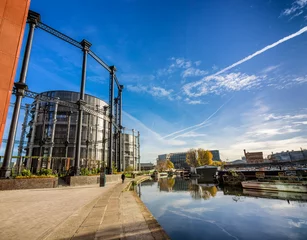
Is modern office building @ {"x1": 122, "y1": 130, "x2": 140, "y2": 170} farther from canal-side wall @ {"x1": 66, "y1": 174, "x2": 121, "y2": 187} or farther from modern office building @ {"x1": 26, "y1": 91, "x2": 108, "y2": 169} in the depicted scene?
canal-side wall @ {"x1": 66, "y1": 174, "x2": 121, "y2": 187}

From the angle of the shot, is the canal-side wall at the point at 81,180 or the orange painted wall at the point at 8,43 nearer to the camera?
the orange painted wall at the point at 8,43

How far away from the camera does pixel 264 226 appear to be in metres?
9.28

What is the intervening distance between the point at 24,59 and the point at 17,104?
18.4ft

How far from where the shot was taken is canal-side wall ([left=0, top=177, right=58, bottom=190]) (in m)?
13.6

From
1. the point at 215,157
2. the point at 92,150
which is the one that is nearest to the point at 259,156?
the point at 215,157

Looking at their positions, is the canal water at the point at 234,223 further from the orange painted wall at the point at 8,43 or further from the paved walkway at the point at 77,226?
the orange painted wall at the point at 8,43

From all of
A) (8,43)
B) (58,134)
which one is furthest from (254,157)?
(8,43)

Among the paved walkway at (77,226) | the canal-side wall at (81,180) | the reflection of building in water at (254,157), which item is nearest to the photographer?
the paved walkway at (77,226)

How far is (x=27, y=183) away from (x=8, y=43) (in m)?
16.6

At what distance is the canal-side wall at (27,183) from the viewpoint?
44.7ft

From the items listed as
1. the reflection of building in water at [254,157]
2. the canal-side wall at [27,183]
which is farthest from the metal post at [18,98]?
the reflection of building in water at [254,157]

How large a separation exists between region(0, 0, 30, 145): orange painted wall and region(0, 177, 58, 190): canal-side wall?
16.0 metres

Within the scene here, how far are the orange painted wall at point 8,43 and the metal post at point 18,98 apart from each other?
1648 centimetres

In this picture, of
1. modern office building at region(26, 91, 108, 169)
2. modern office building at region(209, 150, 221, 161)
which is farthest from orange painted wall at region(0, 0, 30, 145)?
modern office building at region(209, 150, 221, 161)
